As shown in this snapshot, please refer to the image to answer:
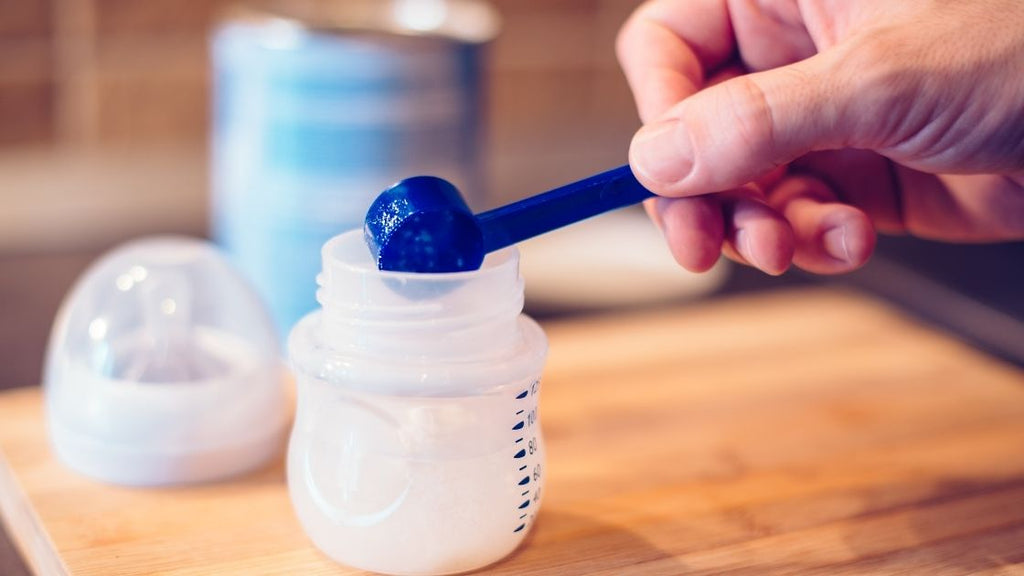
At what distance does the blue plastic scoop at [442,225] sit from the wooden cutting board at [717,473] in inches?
6.0

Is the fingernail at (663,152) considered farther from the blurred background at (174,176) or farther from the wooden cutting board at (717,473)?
the blurred background at (174,176)

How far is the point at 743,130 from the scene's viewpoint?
56 centimetres

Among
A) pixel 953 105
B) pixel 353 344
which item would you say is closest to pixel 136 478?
pixel 353 344

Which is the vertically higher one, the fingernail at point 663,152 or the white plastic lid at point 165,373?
the fingernail at point 663,152

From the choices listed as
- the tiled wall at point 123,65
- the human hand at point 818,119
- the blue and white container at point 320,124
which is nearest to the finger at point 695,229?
the human hand at point 818,119

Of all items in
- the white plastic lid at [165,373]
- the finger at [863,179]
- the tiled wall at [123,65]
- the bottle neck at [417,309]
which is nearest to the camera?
the bottle neck at [417,309]

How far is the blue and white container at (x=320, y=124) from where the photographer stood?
0.80 metres

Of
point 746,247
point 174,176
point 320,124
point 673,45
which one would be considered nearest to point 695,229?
point 746,247

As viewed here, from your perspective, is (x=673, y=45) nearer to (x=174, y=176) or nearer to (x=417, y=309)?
(x=417, y=309)

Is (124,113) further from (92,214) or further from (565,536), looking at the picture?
(565,536)

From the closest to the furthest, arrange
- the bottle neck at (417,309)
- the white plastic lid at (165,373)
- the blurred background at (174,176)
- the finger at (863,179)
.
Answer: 1. the bottle neck at (417,309)
2. the white plastic lid at (165,373)
3. the finger at (863,179)
4. the blurred background at (174,176)

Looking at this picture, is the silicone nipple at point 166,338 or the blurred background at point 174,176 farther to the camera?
the blurred background at point 174,176

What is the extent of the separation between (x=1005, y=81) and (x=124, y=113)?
917 mm

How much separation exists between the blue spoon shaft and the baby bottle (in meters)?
0.01
